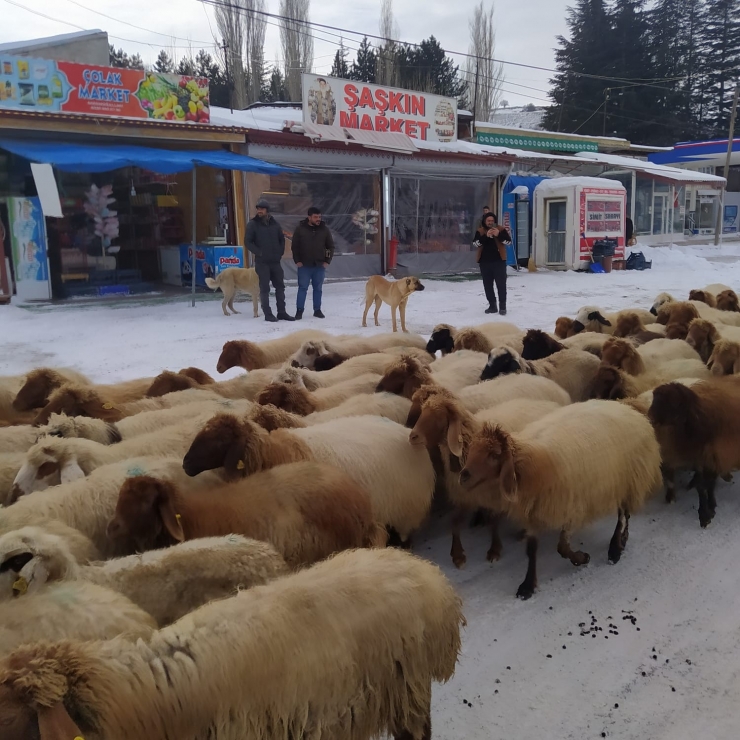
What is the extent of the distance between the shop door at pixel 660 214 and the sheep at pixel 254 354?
26128mm

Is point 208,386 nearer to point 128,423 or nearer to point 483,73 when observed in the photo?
point 128,423

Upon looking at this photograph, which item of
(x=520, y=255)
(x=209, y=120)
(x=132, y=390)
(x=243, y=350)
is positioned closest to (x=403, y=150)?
(x=209, y=120)

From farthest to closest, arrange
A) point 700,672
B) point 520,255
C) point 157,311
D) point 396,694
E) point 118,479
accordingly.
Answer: point 520,255, point 157,311, point 118,479, point 700,672, point 396,694

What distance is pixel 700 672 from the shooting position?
10.2ft

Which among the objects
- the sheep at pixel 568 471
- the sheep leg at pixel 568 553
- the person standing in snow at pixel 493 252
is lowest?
the sheep leg at pixel 568 553

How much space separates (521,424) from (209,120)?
44.6ft

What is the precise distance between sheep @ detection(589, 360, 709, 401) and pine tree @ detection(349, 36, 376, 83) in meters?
40.0

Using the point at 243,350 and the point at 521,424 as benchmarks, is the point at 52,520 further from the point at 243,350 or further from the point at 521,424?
the point at 243,350

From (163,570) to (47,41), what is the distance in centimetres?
1844

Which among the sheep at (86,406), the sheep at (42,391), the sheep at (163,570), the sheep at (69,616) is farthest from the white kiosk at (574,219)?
the sheep at (69,616)

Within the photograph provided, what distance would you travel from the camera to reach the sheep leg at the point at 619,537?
4195 mm

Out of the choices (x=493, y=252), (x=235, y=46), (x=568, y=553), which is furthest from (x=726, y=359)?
(x=235, y=46)

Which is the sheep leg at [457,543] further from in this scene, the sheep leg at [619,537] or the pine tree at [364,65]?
the pine tree at [364,65]

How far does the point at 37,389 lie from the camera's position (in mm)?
5582
